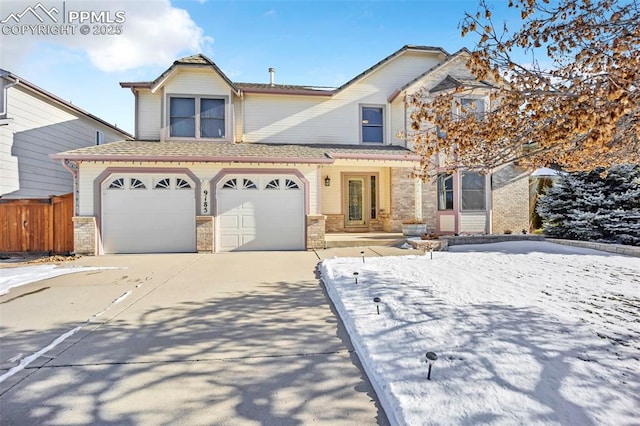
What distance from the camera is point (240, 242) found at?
9984 millimetres

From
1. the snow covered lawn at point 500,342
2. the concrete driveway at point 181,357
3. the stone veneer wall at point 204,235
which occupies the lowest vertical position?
the concrete driveway at point 181,357

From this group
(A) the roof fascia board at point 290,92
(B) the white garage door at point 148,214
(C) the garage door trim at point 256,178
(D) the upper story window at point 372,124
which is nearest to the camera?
(B) the white garage door at point 148,214

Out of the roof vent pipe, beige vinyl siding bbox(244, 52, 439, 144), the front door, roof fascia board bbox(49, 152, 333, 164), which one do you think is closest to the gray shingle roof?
roof fascia board bbox(49, 152, 333, 164)

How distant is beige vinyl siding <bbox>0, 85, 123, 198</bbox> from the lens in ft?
33.9

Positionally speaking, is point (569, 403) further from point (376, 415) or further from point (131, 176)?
point (131, 176)

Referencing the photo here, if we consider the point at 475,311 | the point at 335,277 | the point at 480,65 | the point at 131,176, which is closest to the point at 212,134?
the point at 131,176

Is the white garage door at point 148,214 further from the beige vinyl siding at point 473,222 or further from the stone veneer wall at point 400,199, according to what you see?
the beige vinyl siding at point 473,222

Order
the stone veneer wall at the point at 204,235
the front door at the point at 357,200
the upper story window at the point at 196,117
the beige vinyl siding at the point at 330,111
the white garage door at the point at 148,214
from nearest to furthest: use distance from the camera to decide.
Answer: the white garage door at the point at 148,214 → the stone veneer wall at the point at 204,235 → the upper story window at the point at 196,117 → the beige vinyl siding at the point at 330,111 → the front door at the point at 357,200

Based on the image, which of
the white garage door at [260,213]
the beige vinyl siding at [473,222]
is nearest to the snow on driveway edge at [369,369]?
the white garage door at [260,213]

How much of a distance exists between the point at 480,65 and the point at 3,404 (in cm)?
585

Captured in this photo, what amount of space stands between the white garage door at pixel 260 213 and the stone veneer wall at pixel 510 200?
8.23 metres

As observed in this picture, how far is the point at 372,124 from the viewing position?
13023 mm

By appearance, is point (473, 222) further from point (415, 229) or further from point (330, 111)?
point (330, 111)

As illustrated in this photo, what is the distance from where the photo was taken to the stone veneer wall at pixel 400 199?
13.1 meters
